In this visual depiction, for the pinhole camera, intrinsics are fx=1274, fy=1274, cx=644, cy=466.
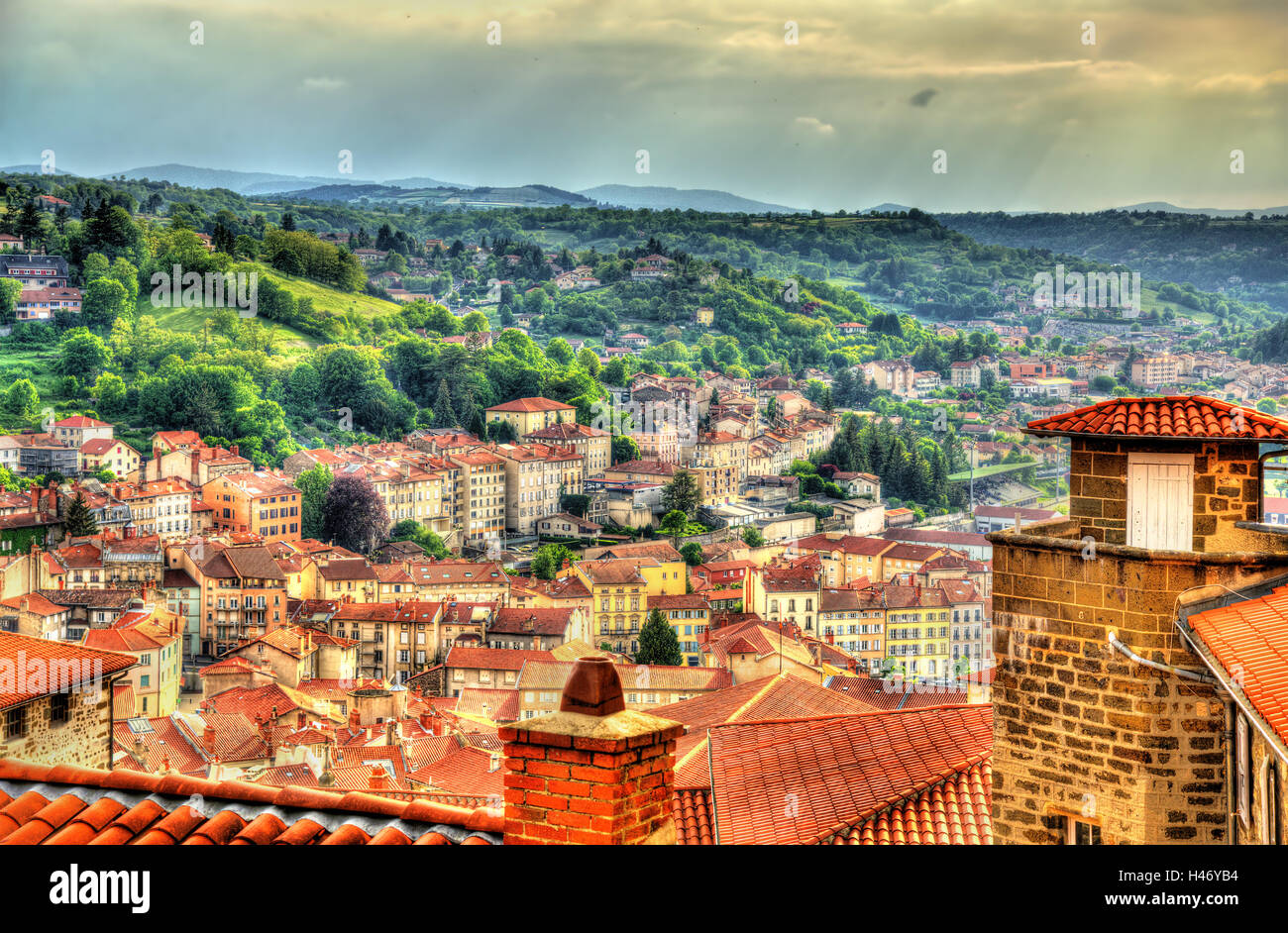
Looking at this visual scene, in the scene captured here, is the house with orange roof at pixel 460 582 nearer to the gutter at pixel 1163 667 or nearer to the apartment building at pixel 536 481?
the apartment building at pixel 536 481

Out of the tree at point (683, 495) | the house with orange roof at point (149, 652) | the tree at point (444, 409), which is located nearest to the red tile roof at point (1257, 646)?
the house with orange roof at point (149, 652)

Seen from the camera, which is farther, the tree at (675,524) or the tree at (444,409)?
the tree at (444,409)

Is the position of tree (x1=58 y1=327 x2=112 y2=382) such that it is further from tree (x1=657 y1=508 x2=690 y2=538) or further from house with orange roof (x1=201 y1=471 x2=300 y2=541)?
tree (x1=657 y1=508 x2=690 y2=538)

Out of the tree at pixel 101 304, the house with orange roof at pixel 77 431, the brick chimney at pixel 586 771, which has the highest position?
the tree at pixel 101 304

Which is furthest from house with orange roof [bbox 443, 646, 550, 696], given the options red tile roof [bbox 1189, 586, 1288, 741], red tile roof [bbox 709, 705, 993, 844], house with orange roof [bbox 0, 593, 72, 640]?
red tile roof [bbox 1189, 586, 1288, 741]

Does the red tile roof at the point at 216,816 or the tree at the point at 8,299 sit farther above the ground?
the tree at the point at 8,299

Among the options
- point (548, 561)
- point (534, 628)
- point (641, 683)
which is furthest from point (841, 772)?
point (548, 561)
